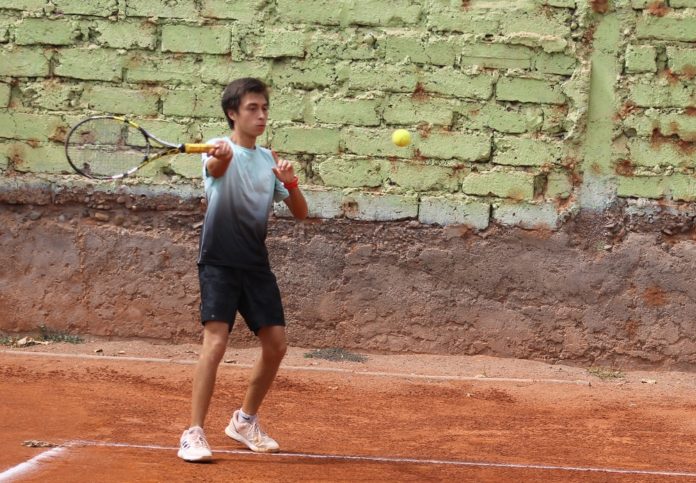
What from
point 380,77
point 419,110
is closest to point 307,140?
point 380,77

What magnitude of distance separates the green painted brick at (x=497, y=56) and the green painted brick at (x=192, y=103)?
169 centimetres

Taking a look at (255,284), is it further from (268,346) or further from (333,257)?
(333,257)

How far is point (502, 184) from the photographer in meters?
7.87

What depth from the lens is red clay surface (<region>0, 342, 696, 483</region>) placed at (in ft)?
16.7

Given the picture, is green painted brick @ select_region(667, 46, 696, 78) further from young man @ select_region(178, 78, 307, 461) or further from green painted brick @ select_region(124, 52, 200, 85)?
young man @ select_region(178, 78, 307, 461)

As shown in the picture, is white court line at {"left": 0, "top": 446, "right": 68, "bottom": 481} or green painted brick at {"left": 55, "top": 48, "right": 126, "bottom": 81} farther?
green painted brick at {"left": 55, "top": 48, "right": 126, "bottom": 81}

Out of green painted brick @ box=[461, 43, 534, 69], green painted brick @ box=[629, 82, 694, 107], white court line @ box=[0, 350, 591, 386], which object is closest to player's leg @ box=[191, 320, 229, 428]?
white court line @ box=[0, 350, 591, 386]

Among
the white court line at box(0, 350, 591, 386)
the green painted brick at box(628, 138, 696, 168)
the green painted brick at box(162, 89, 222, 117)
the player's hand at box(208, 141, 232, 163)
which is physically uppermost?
the green painted brick at box(162, 89, 222, 117)

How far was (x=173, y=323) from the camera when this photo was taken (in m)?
7.95

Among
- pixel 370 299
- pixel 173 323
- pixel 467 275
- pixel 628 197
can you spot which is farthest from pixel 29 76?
pixel 628 197

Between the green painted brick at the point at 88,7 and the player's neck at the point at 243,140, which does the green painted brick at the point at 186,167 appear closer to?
the green painted brick at the point at 88,7

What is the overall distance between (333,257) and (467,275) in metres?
0.91

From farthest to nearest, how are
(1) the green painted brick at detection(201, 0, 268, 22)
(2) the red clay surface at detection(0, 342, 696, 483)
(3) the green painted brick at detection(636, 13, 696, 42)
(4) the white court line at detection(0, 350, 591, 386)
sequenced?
(1) the green painted brick at detection(201, 0, 268, 22) → (3) the green painted brick at detection(636, 13, 696, 42) → (4) the white court line at detection(0, 350, 591, 386) → (2) the red clay surface at detection(0, 342, 696, 483)

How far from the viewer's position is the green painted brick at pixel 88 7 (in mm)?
7887
